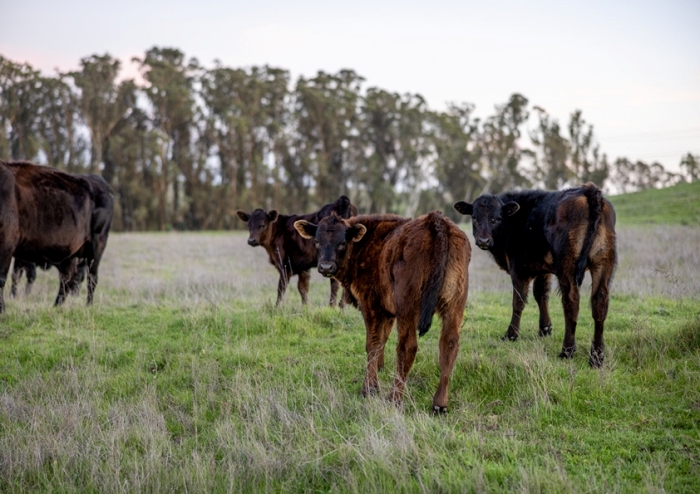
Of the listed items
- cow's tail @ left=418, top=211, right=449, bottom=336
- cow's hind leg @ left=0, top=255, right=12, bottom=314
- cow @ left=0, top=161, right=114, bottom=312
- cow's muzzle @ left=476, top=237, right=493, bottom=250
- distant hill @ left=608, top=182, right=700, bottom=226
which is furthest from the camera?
distant hill @ left=608, top=182, right=700, bottom=226

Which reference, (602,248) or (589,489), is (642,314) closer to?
(602,248)

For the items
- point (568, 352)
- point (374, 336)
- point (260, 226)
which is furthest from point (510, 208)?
point (260, 226)

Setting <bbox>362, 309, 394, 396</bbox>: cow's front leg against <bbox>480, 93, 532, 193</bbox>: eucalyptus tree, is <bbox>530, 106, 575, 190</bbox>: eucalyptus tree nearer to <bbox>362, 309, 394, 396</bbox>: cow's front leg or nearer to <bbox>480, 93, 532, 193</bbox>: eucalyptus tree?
<bbox>480, 93, 532, 193</bbox>: eucalyptus tree

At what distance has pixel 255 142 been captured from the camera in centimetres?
4881

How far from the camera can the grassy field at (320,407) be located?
162 inches

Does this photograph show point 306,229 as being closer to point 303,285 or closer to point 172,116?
point 303,285

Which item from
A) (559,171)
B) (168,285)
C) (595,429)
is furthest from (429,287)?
(559,171)

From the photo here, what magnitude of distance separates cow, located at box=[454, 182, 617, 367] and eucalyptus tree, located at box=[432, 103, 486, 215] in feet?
142

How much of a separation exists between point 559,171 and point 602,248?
162ft

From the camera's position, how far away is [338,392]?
218 inches

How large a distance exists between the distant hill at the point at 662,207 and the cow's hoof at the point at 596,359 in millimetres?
22139

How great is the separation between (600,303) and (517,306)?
148cm

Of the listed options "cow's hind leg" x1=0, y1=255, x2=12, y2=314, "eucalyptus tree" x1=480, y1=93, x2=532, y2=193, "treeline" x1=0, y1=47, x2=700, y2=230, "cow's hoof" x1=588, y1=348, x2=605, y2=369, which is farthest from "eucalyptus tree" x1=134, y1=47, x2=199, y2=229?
"cow's hoof" x1=588, y1=348, x2=605, y2=369

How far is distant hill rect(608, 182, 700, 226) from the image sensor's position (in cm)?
2853
